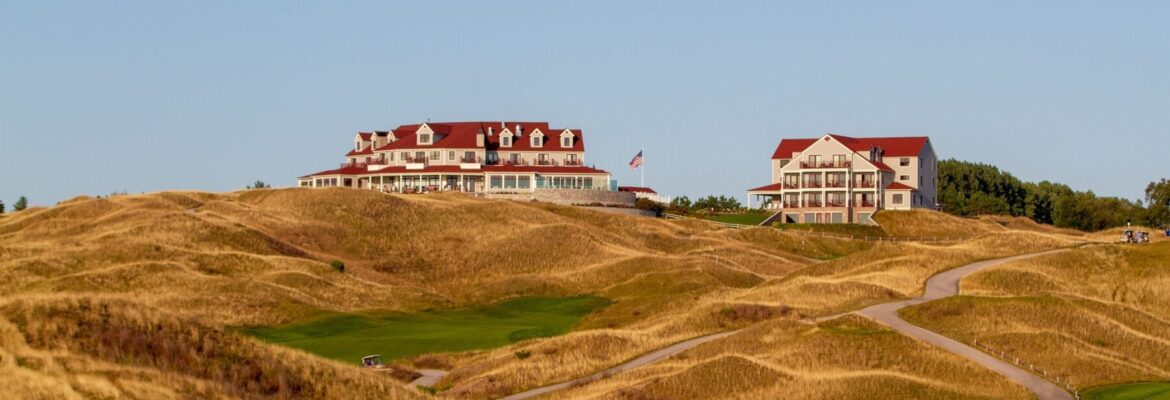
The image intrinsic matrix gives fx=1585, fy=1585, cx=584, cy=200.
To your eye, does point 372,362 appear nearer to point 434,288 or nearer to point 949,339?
point 949,339

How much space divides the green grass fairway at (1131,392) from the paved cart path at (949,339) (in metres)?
1.29

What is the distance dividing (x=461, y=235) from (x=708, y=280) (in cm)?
2824

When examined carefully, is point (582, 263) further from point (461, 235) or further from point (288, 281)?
point (288, 281)

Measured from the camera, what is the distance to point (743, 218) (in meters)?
161

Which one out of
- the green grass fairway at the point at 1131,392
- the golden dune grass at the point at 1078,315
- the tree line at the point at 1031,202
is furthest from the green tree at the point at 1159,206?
the green grass fairway at the point at 1131,392

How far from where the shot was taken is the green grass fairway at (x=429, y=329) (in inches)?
2933

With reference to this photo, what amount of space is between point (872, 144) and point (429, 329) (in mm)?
91916

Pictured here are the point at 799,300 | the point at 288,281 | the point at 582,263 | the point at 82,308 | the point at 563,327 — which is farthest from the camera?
the point at 582,263

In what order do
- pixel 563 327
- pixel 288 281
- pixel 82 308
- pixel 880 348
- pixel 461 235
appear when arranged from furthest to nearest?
pixel 461 235, pixel 288 281, pixel 563 327, pixel 880 348, pixel 82 308

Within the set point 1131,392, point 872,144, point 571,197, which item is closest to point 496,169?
point 571,197

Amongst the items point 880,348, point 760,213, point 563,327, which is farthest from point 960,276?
point 760,213

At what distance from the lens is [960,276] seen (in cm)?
8638

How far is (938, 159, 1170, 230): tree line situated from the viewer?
528 feet

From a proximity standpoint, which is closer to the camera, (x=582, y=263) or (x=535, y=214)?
(x=582, y=263)
